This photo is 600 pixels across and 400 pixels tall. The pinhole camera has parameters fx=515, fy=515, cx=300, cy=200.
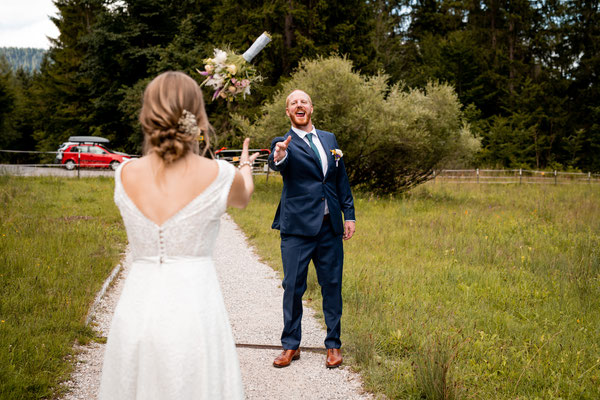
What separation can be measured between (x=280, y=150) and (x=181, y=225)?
192 cm

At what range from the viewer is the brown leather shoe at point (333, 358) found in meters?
4.47

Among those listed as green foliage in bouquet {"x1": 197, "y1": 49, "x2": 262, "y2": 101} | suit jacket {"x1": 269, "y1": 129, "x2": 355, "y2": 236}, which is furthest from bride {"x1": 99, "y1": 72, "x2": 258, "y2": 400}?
suit jacket {"x1": 269, "y1": 129, "x2": 355, "y2": 236}

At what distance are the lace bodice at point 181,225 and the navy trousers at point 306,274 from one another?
2.29 metres

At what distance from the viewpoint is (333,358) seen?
14.8 ft

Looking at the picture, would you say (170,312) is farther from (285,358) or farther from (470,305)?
(470,305)

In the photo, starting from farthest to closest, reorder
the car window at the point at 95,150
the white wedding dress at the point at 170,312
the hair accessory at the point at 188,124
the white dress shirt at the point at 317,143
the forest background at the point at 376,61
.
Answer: the forest background at the point at 376,61 → the car window at the point at 95,150 → the white dress shirt at the point at 317,143 → the white wedding dress at the point at 170,312 → the hair accessory at the point at 188,124

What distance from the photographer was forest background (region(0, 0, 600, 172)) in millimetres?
30797

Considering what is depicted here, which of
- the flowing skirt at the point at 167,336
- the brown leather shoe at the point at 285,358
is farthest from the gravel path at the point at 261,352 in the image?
the flowing skirt at the point at 167,336

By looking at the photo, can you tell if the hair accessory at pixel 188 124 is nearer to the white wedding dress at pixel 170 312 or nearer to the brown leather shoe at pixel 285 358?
the white wedding dress at pixel 170 312

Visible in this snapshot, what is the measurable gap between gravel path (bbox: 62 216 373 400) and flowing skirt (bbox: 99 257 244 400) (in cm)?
191

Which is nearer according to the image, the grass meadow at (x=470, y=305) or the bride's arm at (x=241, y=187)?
the bride's arm at (x=241, y=187)

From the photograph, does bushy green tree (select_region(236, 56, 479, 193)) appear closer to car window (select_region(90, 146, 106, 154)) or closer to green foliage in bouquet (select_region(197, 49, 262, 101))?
car window (select_region(90, 146, 106, 154))

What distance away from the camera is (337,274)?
4.58 metres

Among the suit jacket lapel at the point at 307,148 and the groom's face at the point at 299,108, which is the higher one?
the groom's face at the point at 299,108
